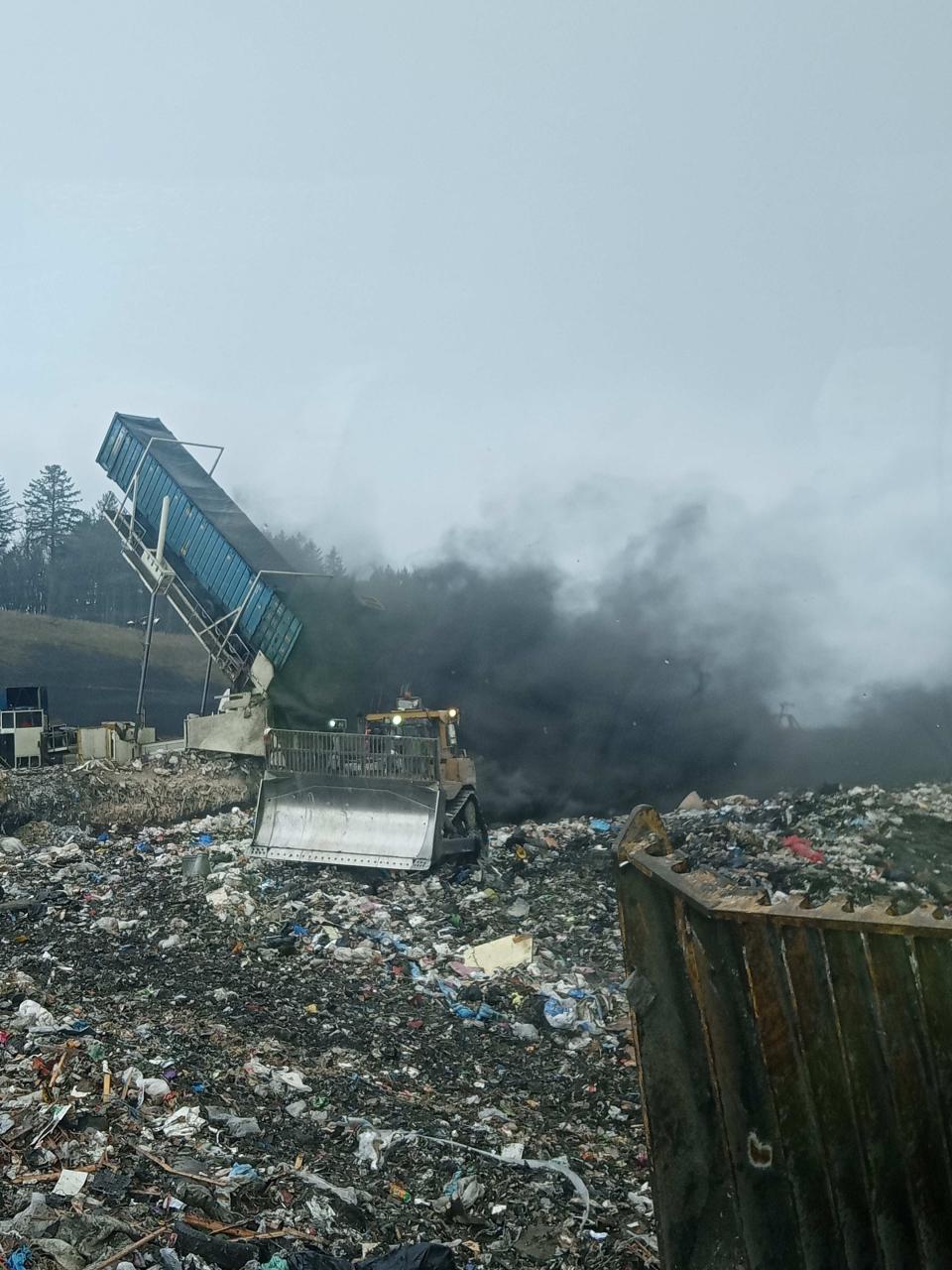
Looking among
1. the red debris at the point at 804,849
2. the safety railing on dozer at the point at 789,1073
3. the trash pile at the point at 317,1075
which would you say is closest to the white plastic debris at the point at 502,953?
the trash pile at the point at 317,1075

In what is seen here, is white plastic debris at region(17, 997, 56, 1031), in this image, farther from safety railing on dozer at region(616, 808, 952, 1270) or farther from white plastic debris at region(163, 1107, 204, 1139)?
safety railing on dozer at region(616, 808, 952, 1270)

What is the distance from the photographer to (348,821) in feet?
32.9

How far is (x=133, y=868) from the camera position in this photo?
10727mm

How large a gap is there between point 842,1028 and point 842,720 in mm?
16231

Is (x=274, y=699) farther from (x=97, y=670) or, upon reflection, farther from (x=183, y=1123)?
(x=97, y=670)

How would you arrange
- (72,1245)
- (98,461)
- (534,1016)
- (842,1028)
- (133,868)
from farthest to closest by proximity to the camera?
(98,461), (133,868), (534,1016), (72,1245), (842,1028)

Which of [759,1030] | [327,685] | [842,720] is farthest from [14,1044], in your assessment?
[842,720]

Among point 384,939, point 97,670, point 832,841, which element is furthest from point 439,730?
point 97,670

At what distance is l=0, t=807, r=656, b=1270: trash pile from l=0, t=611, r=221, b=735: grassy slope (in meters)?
14.5

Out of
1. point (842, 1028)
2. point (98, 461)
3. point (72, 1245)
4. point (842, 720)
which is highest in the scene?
point (98, 461)

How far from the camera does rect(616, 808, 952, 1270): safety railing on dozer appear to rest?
2145 millimetres

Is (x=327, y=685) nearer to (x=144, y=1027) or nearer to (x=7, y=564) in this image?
(x=144, y=1027)

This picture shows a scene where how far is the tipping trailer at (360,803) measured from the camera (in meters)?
9.77

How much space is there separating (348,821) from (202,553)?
203 inches
